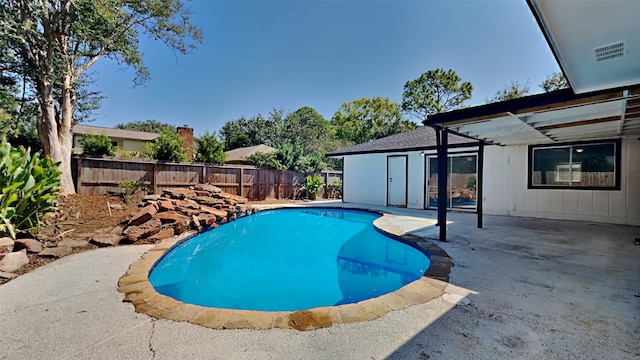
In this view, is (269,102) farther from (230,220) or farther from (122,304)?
(122,304)

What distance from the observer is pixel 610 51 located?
2.57 meters

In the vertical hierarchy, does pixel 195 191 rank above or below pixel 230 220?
above

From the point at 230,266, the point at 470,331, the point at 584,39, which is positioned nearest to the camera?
the point at 470,331

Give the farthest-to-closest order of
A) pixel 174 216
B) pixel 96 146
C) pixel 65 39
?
pixel 96 146
pixel 65 39
pixel 174 216

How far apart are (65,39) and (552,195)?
15372 millimetres

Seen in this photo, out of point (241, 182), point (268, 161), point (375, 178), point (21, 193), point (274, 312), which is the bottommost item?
point (274, 312)

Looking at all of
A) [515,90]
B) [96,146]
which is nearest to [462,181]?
[96,146]

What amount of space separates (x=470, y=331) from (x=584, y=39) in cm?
277

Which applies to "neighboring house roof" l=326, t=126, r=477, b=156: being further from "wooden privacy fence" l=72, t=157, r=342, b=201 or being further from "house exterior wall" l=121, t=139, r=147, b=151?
"house exterior wall" l=121, t=139, r=147, b=151

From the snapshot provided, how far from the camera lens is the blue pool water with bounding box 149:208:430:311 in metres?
3.59

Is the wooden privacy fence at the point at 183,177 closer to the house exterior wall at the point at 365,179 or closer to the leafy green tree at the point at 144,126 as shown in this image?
the house exterior wall at the point at 365,179

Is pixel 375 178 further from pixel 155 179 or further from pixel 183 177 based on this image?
pixel 155 179

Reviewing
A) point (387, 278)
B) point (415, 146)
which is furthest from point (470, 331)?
point (415, 146)

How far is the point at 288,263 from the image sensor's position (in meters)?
5.05
